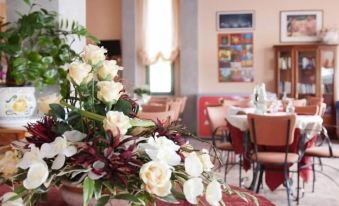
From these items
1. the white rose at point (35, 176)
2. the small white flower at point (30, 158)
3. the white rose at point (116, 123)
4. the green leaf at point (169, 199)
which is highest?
the white rose at point (116, 123)

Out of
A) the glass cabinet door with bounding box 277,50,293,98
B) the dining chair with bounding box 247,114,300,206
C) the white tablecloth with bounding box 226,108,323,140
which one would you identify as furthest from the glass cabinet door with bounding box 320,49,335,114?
the dining chair with bounding box 247,114,300,206

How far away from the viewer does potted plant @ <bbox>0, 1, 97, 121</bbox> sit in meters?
3.22

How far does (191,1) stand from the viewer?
876 cm

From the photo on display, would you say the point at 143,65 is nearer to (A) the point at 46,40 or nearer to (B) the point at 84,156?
(A) the point at 46,40

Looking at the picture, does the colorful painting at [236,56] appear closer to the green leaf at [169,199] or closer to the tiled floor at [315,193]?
the tiled floor at [315,193]

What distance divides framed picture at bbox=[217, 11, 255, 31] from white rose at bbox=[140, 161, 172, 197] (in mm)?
8058

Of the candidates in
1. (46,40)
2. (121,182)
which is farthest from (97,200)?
(46,40)

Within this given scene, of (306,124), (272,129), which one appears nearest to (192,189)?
(272,129)

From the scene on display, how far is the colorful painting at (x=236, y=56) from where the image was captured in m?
8.79

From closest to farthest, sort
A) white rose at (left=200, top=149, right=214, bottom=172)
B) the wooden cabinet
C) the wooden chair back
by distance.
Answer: white rose at (left=200, top=149, right=214, bottom=172), the wooden chair back, the wooden cabinet

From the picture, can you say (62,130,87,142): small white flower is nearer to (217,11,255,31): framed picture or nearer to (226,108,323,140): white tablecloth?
(226,108,323,140): white tablecloth

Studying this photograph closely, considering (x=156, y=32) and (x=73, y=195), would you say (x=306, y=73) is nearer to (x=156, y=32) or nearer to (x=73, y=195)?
(x=156, y=32)

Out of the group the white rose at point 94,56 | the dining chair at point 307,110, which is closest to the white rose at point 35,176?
the white rose at point 94,56

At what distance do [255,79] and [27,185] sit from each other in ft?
26.7
